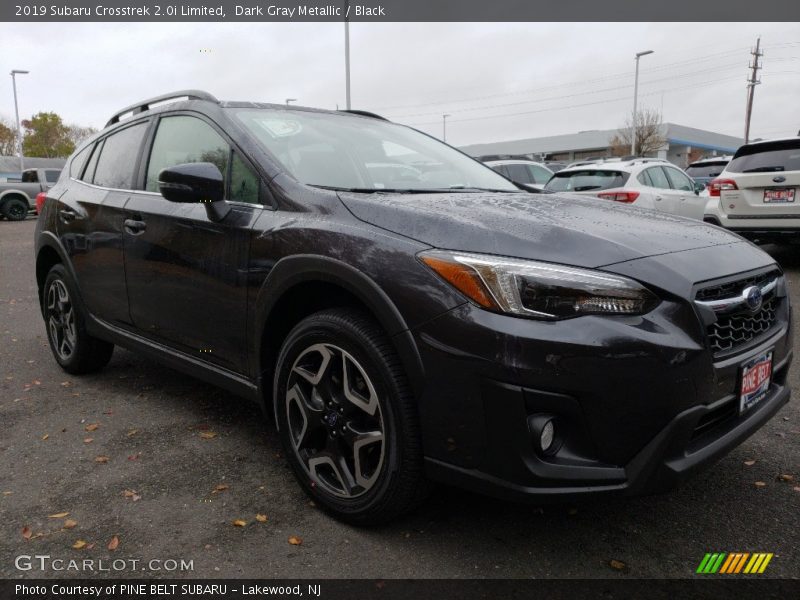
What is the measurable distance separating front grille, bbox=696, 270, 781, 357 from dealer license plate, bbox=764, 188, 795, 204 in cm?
623

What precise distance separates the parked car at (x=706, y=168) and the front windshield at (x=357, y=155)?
575 inches

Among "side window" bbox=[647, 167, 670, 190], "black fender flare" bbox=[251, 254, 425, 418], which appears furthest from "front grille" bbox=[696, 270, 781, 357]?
"side window" bbox=[647, 167, 670, 190]

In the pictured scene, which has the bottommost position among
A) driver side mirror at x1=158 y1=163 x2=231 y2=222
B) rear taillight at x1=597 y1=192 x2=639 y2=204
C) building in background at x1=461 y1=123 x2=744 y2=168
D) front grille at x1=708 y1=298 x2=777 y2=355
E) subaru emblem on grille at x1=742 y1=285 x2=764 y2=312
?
front grille at x1=708 y1=298 x2=777 y2=355

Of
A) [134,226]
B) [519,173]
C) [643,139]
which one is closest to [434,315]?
[134,226]

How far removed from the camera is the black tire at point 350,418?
2238 mm

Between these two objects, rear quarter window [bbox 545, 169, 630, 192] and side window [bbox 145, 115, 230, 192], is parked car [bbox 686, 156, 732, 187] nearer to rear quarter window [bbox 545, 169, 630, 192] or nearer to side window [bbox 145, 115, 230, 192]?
rear quarter window [bbox 545, 169, 630, 192]

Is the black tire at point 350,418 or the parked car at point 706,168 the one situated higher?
the parked car at point 706,168

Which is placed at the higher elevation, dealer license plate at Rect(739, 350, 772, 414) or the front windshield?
the front windshield

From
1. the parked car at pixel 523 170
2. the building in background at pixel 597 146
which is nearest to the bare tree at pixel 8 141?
the building in background at pixel 597 146

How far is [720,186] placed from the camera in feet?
27.8

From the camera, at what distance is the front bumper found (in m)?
1.94

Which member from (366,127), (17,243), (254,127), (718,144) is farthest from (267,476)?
(718,144)

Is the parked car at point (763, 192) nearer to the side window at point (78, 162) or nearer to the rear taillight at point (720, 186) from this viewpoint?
the rear taillight at point (720, 186)

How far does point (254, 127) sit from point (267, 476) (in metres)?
1.61
